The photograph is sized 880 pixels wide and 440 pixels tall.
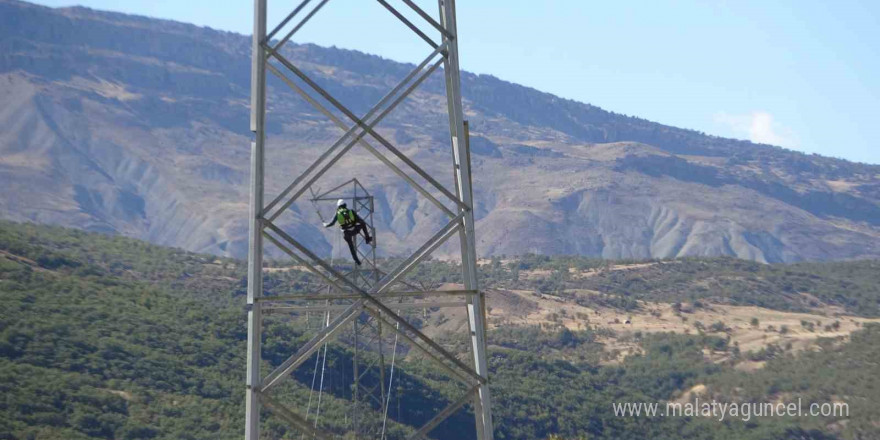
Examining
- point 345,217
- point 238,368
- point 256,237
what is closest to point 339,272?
point 256,237

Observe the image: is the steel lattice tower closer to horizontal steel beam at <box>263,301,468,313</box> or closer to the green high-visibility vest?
horizontal steel beam at <box>263,301,468,313</box>

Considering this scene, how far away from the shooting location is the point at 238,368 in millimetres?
67000

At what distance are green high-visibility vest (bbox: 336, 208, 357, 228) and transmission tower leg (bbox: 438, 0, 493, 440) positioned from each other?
204 centimetres

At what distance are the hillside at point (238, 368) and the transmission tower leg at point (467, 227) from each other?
1361 inches

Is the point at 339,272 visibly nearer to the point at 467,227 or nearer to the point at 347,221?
the point at 467,227

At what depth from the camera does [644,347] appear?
105 metres

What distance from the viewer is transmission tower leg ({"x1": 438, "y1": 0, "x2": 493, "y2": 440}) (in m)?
14.2

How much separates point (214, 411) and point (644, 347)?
55.1 metres

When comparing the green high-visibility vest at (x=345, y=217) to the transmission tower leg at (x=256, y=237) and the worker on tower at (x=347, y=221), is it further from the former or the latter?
the transmission tower leg at (x=256, y=237)

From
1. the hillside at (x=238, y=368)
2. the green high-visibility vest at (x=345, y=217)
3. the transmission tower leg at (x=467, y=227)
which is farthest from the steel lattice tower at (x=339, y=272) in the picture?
the hillside at (x=238, y=368)

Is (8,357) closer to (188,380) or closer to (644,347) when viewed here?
(188,380)

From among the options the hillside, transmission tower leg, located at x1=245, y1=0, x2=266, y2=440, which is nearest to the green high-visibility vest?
transmission tower leg, located at x1=245, y1=0, x2=266, y2=440

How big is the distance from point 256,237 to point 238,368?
177 feet

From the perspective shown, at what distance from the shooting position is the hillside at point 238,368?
176ft
